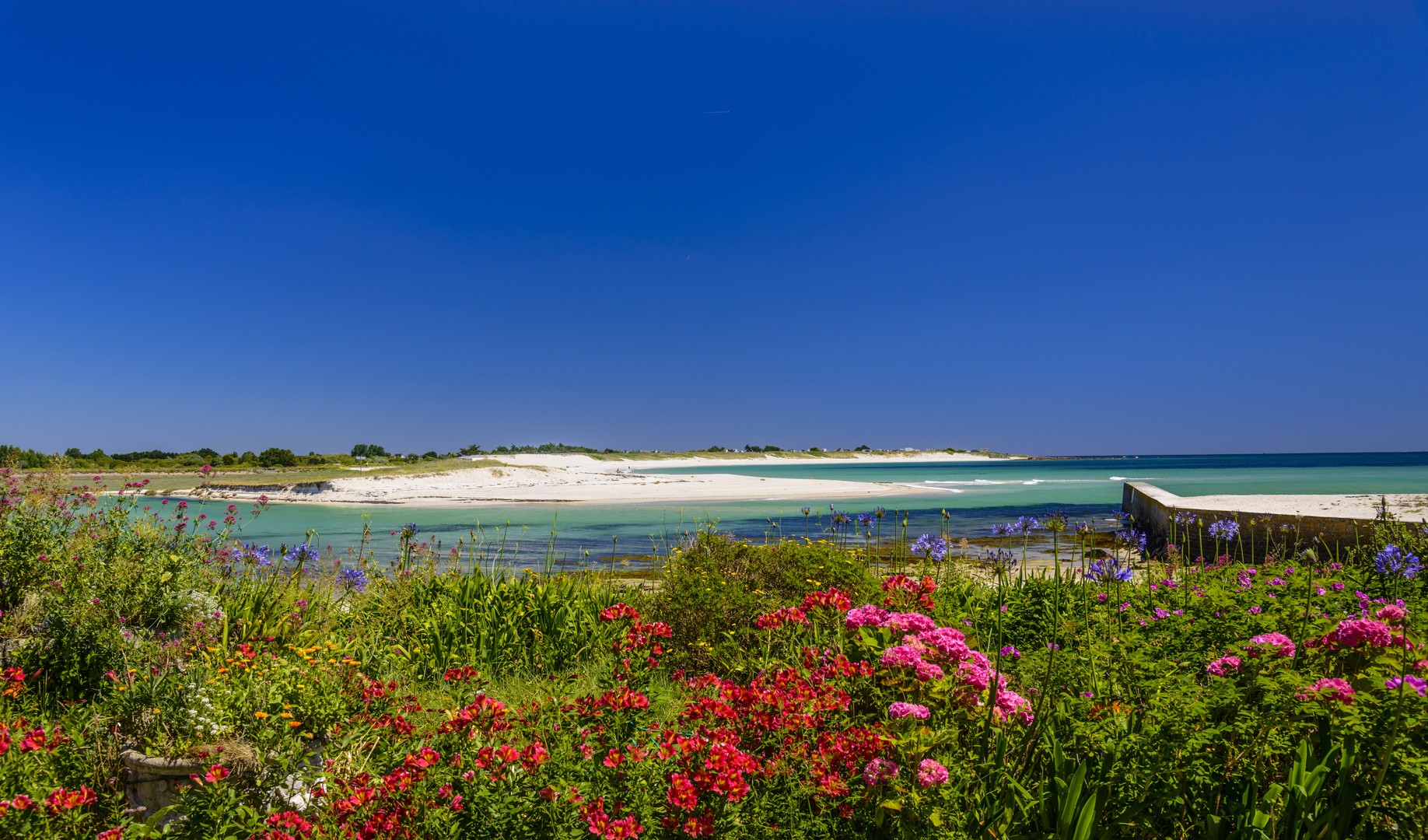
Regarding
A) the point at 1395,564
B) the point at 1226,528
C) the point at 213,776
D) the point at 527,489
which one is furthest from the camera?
the point at 527,489

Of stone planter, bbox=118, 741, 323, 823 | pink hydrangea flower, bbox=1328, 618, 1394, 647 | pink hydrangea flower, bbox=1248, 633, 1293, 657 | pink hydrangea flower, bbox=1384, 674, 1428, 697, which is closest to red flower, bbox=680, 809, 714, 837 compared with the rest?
stone planter, bbox=118, 741, 323, 823

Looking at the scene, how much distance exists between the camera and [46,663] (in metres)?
4.05

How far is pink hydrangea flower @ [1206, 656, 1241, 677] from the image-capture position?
2.43m

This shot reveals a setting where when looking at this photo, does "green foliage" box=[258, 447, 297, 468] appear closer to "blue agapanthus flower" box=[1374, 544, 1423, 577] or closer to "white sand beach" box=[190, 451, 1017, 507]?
"white sand beach" box=[190, 451, 1017, 507]

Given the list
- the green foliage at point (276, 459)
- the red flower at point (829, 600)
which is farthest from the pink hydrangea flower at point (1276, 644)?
Answer: the green foliage at point (276, 459)

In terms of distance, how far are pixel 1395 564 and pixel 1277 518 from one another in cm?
806

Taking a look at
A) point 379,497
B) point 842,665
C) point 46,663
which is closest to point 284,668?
point 46,663

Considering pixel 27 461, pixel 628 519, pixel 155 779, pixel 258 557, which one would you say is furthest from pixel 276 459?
pixel 155 779

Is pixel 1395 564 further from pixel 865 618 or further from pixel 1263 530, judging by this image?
pixel 1263 530

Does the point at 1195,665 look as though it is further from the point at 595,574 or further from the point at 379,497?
the point at 379,497

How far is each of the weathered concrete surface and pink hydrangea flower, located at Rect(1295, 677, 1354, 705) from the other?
5.89 meters

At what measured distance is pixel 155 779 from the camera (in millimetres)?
2836

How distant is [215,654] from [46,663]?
1.33m

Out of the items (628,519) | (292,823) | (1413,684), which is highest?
(1413,684)
